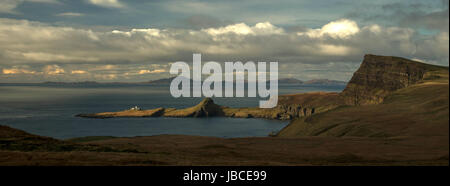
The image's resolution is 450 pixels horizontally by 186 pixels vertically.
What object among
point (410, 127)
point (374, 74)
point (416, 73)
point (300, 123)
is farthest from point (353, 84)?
point (410, 127)

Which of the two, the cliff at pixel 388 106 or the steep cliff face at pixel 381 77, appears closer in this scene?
the cliff at pixel 388 106

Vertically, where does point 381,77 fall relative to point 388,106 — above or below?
above

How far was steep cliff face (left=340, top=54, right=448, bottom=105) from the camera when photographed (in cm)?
15438

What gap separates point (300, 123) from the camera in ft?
408

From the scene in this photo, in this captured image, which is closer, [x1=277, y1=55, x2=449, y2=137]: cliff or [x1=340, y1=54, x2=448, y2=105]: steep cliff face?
[x1=277, y1=55, x2=449, y2=137]: cliff

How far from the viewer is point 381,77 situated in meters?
171

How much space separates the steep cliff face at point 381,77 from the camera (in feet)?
506

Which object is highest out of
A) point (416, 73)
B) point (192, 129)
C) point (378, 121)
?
point (416, 73)

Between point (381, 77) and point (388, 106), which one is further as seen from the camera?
point (381, 77)
